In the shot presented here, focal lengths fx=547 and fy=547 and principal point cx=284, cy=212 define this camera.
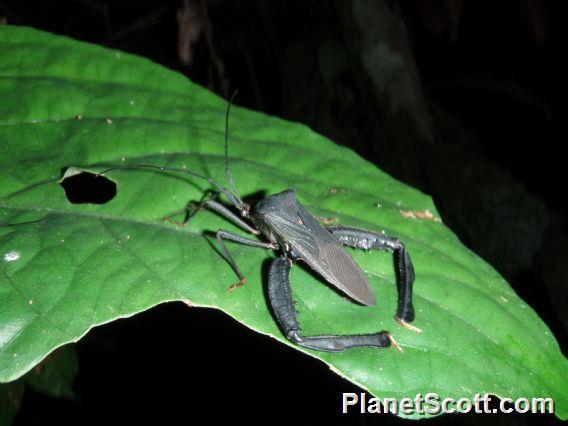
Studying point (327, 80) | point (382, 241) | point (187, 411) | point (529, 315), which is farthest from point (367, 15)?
point (187, 411)

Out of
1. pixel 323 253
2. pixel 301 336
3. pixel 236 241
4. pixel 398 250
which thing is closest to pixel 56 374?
pixel 236 241

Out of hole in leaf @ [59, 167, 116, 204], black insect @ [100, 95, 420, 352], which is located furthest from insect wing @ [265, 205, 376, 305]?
hole in leaf @ [59, 167, 116, 204]

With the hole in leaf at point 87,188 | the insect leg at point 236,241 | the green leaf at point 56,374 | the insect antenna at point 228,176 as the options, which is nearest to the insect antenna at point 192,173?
the insect antenna at point 228,176

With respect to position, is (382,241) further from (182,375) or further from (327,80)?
(327,80)

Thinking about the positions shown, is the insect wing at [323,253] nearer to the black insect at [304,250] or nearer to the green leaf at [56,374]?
the black insect at [304,250]

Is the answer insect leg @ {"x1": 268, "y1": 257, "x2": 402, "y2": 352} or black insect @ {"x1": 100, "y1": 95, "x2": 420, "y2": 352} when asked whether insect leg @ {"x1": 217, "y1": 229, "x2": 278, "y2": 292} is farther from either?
insect leg @ {"x1": 268, "y1": 257, "x2": 402, "y2": 352}

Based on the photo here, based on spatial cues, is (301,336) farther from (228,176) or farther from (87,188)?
(87,188)
